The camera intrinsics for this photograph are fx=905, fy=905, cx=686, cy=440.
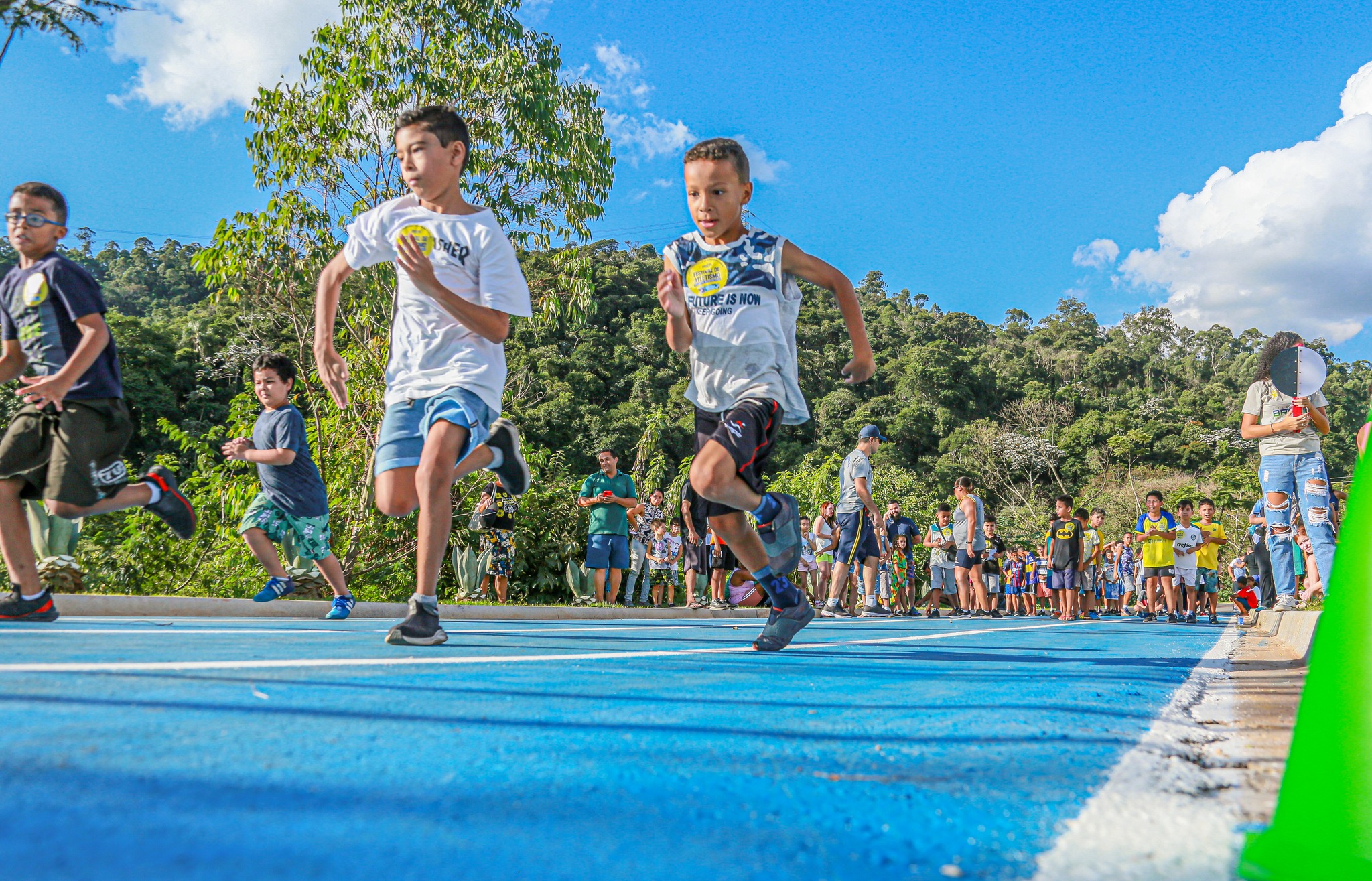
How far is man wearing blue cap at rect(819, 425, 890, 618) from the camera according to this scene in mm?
10711

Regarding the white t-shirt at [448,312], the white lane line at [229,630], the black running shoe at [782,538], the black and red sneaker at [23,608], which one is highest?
the white t-shirt at [448,312]

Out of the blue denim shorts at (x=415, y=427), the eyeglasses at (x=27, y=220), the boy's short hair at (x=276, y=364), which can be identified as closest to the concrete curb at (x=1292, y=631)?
the blue denim shorts at (x=415, y=427)

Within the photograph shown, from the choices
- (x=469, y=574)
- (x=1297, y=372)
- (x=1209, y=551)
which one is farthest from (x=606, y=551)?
(x=1209, y=551)

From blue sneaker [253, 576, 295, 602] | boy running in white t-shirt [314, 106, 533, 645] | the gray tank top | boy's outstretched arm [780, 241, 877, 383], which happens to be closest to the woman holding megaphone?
boy's outstretched arm [780, 241, 877, 383]

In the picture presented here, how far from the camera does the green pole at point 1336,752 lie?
0.98 metres

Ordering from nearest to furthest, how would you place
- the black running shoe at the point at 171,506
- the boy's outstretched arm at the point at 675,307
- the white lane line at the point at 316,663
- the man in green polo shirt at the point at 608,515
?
the white lane line at the point at 316,663 → the boy's outstretched arm at the point at 675,307 → the black running shoe at the point at 171,506 → the man in green polo shirt at the point at 608,515

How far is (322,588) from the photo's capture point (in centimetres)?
854

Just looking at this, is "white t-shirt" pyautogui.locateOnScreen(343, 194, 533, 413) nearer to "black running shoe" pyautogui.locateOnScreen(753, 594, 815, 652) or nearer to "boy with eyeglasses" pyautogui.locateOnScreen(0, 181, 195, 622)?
"boy with eyeglasses" pyautogui.locateOnScreen(0, 181, 195, 622)

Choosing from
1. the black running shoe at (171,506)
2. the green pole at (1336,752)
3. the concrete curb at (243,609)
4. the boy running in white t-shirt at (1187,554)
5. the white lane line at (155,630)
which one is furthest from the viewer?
the boy running in white t-shirt at (1187,554)

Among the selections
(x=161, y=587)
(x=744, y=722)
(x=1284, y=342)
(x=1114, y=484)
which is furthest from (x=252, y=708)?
(x=1114, y=484)

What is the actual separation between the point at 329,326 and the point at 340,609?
96.9 inches

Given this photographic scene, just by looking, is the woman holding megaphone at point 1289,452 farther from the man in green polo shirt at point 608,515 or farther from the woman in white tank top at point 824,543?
the woman in white tank top at point 824,543

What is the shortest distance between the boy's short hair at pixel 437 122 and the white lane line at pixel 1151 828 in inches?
141

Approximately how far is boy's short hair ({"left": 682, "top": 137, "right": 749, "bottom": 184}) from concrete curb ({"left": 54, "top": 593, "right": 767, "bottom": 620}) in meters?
4.07
